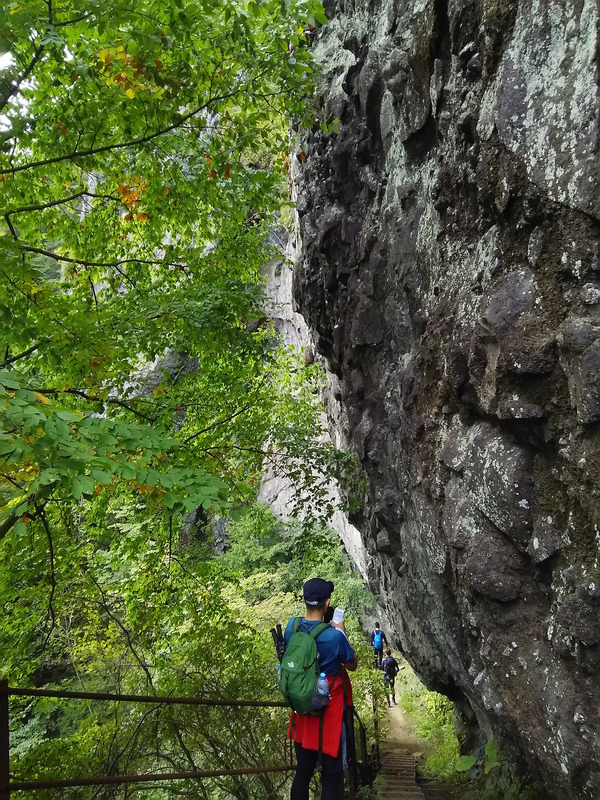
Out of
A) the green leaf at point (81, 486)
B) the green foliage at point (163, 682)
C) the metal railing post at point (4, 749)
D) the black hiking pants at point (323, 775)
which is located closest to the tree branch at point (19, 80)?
the green leaf at point (81, 486)

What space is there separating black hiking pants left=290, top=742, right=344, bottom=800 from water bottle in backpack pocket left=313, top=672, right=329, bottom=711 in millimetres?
507

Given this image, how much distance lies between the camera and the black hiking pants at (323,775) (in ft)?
12.6

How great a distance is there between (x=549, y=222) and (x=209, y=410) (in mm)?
5810

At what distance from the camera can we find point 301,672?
3.62 m

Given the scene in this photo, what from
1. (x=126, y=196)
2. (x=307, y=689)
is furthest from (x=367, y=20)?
(x=307, y=689)

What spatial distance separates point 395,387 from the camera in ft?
22.1

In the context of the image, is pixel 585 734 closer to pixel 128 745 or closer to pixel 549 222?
pixel 549 222

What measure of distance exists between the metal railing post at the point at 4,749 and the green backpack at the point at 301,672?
169cm

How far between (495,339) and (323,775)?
3440mm

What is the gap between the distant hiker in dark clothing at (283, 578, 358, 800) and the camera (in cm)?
377

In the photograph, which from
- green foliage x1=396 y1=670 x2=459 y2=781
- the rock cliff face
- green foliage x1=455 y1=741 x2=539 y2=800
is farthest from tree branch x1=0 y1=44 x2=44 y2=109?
green foliage x1=396 y1=670 x2=459 y2=781

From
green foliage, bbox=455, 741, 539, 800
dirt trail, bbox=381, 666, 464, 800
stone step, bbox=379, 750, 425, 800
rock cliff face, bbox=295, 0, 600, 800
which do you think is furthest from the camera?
dirt trail, bbox=381, 666, 464, 800

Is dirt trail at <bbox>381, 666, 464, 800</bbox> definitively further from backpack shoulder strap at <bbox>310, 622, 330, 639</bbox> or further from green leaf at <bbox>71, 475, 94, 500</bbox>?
green leaf at <bbox>71, 475, 94, 500</bbox>

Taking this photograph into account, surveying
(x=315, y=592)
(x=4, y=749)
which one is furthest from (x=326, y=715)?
(x=4, y=749)
